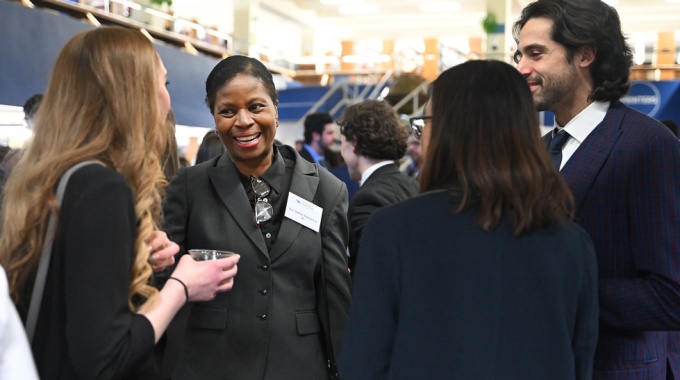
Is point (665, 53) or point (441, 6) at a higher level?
point (441, 6)

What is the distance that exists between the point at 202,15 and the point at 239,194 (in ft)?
67.0

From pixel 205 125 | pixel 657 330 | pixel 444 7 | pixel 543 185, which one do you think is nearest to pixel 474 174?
pixel 543 185

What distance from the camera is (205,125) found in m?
11.5

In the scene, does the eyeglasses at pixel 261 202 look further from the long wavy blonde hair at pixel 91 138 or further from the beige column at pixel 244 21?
the beige column at pixel 244 21

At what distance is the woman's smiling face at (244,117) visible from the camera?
2.40 m

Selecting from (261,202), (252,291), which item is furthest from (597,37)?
(252,291)

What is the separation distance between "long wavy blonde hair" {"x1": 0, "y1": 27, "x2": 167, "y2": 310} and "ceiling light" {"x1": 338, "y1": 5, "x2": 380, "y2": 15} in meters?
23.1

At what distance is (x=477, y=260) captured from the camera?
153 centimetres

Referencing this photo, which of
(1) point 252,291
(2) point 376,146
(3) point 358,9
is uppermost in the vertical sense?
(3) point 358,9

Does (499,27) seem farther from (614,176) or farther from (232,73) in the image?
(614,176)

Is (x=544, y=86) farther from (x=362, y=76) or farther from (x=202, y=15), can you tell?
(x=202, y=15)

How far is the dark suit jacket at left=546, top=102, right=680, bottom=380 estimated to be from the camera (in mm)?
1726

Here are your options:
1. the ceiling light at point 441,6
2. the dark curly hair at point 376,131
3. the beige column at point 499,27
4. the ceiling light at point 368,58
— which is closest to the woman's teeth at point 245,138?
the dark curly hair at point 376,131

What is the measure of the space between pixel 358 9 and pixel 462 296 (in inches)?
933
